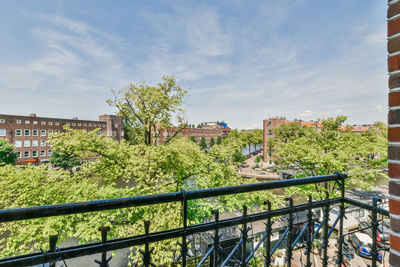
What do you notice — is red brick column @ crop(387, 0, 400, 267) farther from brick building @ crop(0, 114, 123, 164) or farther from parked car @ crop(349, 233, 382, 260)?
brick building @ crop(0, 114, 123, 164)

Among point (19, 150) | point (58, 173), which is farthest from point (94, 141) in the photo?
point (19, 150)

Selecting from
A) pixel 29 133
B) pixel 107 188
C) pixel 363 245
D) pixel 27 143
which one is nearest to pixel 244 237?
pixel 107 188

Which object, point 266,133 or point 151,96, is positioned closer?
point 151,96

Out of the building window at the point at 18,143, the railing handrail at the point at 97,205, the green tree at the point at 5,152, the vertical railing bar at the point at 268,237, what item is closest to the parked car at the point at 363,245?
the vertical railing bar at the point at 268,237

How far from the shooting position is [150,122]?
12930 mm

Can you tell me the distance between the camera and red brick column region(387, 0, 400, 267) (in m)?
1.22

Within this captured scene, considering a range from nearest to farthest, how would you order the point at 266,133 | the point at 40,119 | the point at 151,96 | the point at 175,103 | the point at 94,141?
1. the point at 94,141
2. the point at 151,96
3. the point at 175,103
4. the point at 40,119
5. the point at 266,133

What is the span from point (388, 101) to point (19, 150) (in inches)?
1899

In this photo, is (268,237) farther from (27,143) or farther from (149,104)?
(27,143)

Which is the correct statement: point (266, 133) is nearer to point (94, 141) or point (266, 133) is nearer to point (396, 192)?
point (94, 141)

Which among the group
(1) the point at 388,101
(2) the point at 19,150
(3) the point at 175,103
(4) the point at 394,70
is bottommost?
(2) the point at 19,150

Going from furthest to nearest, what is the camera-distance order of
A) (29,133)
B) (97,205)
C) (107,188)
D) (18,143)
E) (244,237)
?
(29,133) < (18,143) < (107,188) < (244,237) < (97,205)

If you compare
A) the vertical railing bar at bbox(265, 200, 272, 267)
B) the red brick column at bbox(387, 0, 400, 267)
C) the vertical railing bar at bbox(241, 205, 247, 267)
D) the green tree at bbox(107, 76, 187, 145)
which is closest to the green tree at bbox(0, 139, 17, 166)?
the green tree at bbox(107, 76, 187, 145)

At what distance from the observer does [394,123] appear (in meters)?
1.25
